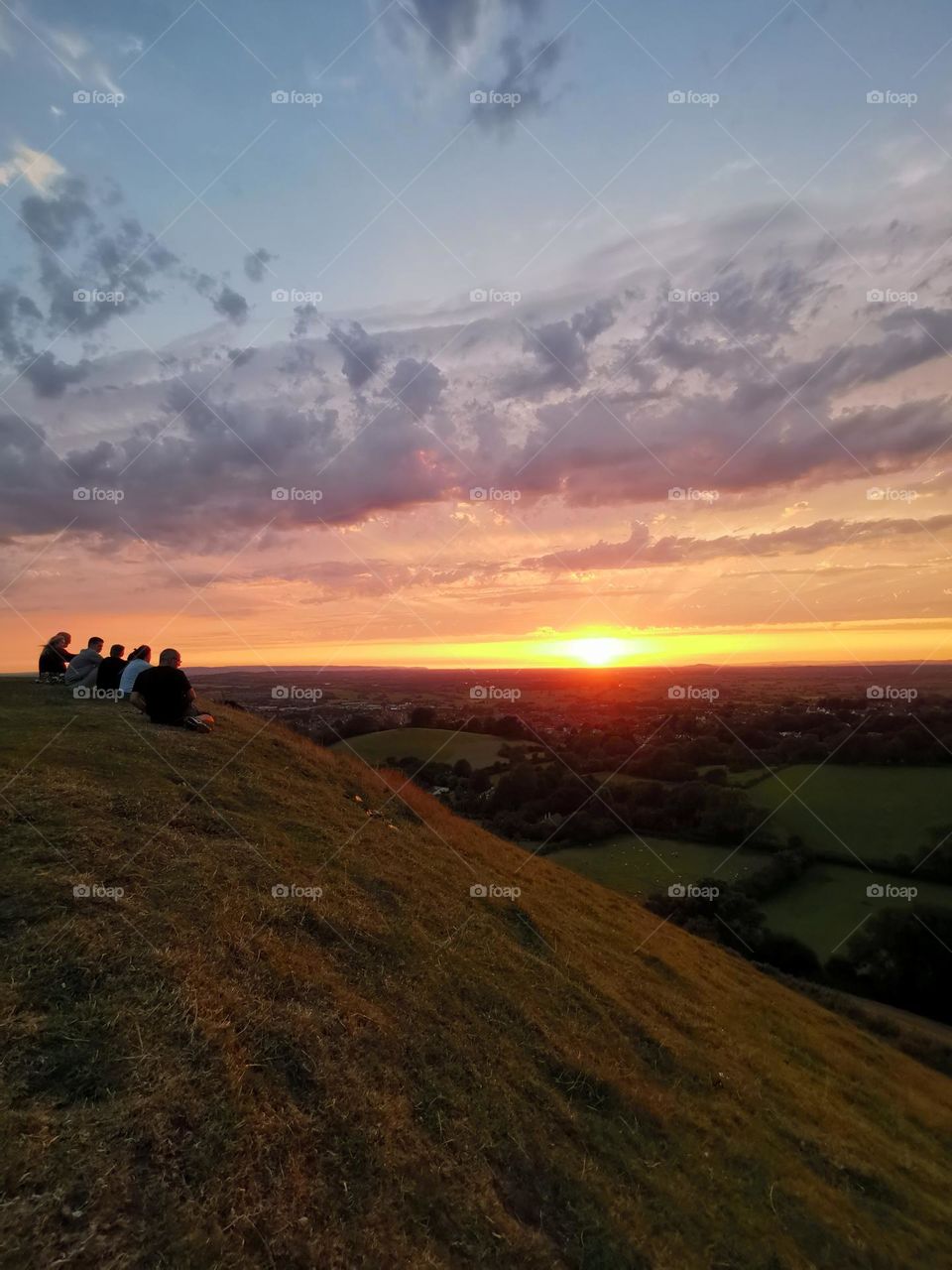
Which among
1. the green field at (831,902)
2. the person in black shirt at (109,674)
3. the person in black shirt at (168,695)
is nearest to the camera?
the person in black shirt at (168,695)

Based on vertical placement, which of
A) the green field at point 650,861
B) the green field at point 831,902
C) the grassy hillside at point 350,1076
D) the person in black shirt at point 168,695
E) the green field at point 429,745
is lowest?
the green field at point 831,902

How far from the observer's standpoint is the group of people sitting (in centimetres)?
1922

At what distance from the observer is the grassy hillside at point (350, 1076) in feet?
19.6

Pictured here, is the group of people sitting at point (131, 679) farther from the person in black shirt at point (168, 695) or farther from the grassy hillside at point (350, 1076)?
the grassy hillside at point (350, 1076)

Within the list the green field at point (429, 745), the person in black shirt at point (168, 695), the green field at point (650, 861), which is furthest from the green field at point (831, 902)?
the person in black shirt at point (168, 695)

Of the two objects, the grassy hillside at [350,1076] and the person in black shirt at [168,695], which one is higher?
the person in black shirt at [168,695]

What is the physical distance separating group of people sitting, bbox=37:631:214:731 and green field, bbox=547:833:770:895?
30.2m

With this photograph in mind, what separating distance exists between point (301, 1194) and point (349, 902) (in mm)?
6120

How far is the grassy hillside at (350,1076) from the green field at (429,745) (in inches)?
1228

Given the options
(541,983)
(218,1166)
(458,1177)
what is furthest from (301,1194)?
(541,983)

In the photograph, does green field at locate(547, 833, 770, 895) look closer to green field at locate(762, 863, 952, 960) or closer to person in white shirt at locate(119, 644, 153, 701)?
green field at locate(762, 863, 952, 960)

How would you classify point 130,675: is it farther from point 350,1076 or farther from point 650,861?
point 650,861

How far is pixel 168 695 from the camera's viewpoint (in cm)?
1919

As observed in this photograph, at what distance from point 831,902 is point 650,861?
1134 cm
